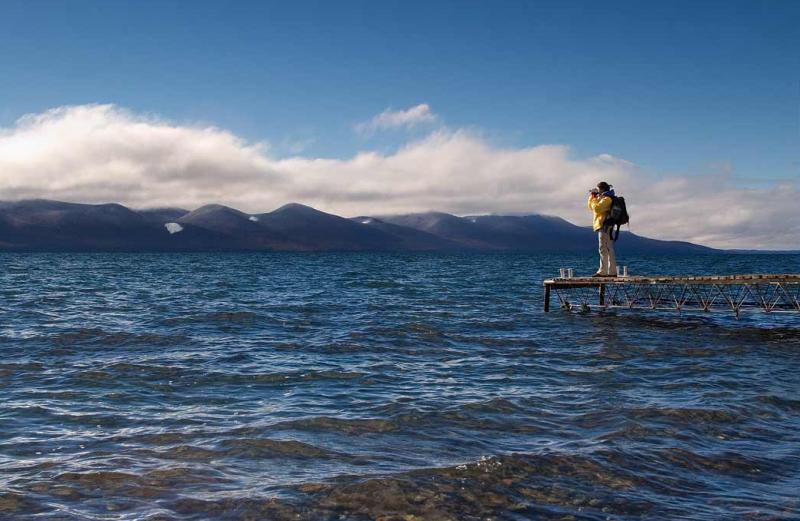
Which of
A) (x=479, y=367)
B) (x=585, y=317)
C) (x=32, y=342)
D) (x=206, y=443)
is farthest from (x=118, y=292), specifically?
(x=206, y=443)

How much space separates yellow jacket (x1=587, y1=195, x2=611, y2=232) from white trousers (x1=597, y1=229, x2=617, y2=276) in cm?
83

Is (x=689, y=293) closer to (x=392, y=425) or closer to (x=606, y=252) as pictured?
(x=606, y=252)

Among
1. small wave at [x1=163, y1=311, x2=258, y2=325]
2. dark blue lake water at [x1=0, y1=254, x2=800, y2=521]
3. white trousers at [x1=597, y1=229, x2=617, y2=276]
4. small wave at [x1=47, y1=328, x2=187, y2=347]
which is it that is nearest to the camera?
dark blue lake water at [x1=0, y1=254, x2=800, y2=521]

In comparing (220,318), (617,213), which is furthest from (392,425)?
(617,213)

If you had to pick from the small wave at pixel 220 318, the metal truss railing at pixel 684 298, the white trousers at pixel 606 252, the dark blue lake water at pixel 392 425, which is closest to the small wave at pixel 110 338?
the dark blue lake water at pixel 392 425

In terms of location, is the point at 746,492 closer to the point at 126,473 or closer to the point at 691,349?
the point at 126,473

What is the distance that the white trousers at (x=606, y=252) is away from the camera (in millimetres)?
34500

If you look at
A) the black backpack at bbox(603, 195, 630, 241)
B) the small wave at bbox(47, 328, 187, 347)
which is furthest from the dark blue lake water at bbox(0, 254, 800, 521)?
the black backpack at bbox(603, 195, 630, 241)

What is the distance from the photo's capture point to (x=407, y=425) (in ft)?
43.5

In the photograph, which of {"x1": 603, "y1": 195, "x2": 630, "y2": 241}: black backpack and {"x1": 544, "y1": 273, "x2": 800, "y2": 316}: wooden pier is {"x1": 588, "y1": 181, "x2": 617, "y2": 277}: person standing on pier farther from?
{"x1": 544, "y1": 273, "x2": 800, "y2": 316}: wooden pier

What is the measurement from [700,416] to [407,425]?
6275 mm

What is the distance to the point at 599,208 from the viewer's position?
3316 centimetres

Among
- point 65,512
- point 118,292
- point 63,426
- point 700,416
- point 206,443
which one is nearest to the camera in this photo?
point 65,512

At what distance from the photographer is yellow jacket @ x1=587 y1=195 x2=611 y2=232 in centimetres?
3294
